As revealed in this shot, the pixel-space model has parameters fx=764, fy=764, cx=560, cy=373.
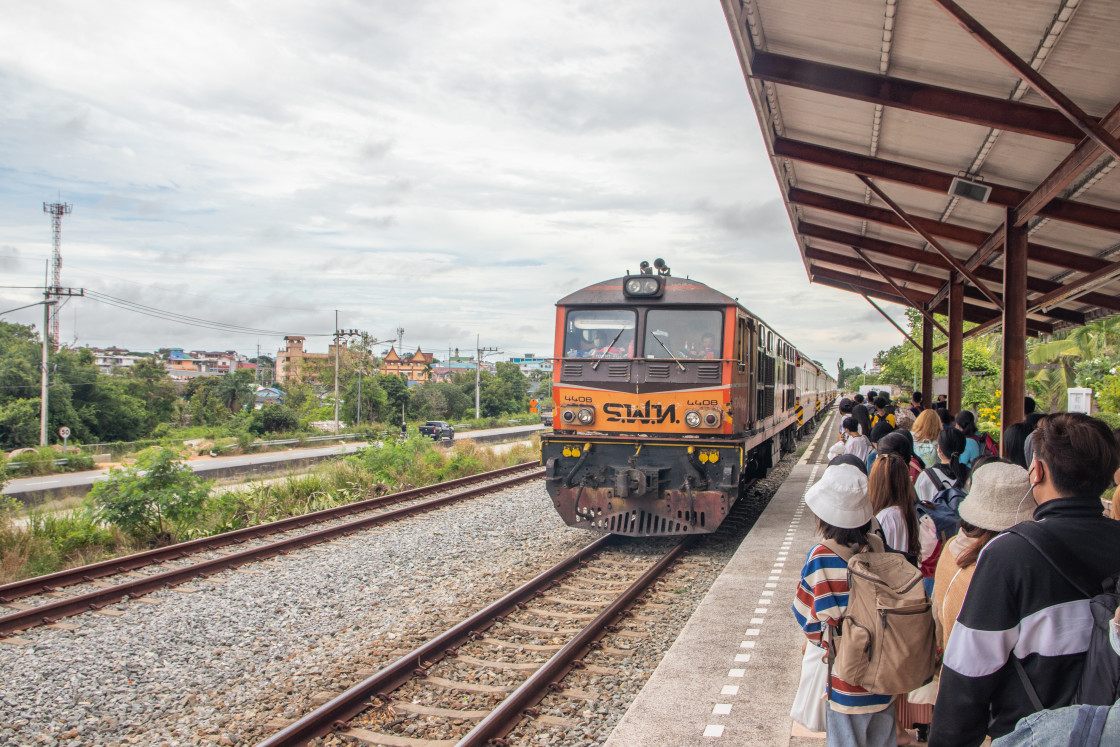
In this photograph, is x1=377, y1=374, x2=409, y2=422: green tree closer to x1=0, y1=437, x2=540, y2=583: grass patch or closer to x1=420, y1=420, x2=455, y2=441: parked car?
x1=420, y1=420, x2=455, y2=441: parked car

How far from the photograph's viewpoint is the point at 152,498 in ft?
36.5

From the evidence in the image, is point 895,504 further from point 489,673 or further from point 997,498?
point 489,673

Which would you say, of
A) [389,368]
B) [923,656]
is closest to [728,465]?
[923,656]

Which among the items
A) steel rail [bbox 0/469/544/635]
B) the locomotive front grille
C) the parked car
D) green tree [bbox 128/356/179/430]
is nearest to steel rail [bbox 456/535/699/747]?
the locomotive front grille

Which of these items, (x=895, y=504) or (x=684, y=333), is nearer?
(x=895, y=504)

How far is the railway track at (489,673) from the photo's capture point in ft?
15.5

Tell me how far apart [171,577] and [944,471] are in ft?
25.4

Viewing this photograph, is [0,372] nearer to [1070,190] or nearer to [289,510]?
[289,510]

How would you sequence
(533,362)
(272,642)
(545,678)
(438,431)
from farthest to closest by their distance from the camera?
1. (533,362)
2. (438,431)
3. (272,642)
4. (545,678)

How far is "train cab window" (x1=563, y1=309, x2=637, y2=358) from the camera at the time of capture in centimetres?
977

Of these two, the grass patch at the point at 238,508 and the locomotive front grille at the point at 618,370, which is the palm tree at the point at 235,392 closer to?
the grass patch at the point at 238,508

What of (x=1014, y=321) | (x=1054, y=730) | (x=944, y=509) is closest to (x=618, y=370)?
(x=1014, y=321)

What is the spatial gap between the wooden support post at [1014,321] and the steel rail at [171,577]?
8426 mm

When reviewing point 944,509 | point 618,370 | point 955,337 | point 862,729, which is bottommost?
point 862,729
